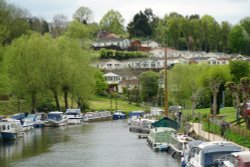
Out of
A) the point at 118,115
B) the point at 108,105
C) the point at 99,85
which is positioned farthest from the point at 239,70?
the point at 99,85

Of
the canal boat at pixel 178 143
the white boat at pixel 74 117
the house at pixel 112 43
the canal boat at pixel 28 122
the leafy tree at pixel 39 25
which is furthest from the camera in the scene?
the house at pixel 112 43

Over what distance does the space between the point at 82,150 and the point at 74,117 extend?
33596mm

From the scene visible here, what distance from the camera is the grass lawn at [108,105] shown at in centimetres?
10925

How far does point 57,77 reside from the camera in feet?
307

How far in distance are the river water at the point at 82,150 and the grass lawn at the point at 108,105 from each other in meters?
31.0

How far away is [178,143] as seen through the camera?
5019 cm

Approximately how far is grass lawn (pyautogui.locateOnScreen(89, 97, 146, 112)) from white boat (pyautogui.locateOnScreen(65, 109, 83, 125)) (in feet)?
47.4

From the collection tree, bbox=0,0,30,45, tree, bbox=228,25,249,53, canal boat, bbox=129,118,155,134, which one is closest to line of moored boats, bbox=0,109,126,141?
canal boat, bbox=129,118,155,134

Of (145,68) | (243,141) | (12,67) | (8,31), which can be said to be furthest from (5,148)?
(145,68)

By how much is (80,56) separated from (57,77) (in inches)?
301

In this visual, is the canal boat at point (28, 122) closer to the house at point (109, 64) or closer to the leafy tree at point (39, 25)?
the house at point (109, 64)

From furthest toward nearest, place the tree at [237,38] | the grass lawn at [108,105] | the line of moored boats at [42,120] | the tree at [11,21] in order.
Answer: the tree at [237,38], the tree at [11,21], the grass lawn at [108,105], the line of moored boats at [42,120]

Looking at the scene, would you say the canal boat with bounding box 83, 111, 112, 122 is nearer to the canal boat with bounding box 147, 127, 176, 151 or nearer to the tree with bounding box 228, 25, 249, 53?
the canal boat with bounding box 147, 127, 176, 151

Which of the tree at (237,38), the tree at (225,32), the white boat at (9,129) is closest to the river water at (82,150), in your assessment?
the white boat at (9,129)
